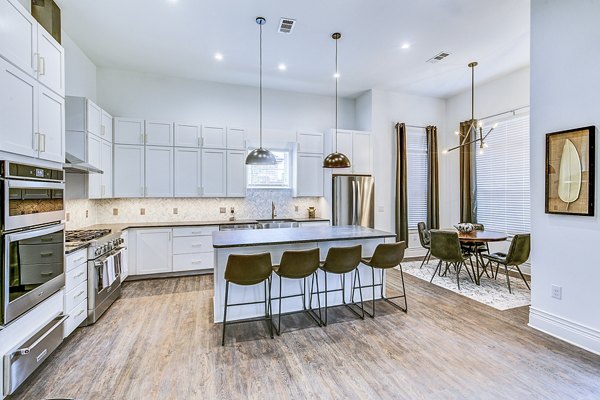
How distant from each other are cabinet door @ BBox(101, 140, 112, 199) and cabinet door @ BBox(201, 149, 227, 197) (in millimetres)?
1457

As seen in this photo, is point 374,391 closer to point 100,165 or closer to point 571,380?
point 571,380

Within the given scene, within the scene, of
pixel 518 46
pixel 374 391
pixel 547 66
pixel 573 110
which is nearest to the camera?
pixel 374 391

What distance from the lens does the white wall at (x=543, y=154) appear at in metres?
2.71

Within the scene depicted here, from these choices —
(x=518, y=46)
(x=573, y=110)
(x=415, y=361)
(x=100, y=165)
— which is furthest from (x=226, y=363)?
(x=518, y=46)

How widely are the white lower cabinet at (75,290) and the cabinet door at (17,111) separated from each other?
45.6 inches

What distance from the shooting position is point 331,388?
222 cm

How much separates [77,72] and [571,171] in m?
6.33

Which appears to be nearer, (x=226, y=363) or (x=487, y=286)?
(x=226, y=363)

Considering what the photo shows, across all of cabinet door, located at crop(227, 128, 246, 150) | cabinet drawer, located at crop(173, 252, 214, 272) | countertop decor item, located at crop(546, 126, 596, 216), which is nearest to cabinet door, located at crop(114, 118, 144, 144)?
cabinet door, located at crop(227, 128, 246, 150)

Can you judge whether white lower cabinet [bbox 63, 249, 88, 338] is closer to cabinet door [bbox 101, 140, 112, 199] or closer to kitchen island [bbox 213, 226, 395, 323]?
kitchen island [bbox 213, 226, 395, 323]

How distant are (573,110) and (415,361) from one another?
9.11 ft

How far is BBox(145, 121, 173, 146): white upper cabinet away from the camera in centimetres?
514

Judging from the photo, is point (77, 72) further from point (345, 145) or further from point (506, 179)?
point (506, 179)

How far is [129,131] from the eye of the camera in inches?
198
